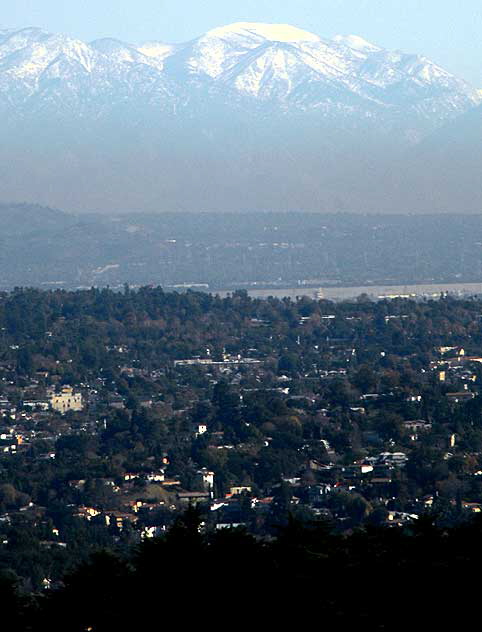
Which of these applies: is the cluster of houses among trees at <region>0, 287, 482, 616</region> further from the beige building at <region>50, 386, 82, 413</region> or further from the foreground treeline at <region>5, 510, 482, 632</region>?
the foreground treeline at <region>5, 510, 482, 632</region>

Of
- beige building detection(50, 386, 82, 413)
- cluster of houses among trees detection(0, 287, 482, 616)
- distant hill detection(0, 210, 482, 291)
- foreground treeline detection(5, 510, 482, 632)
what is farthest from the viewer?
distant hill detection(0, 210, 482, 291)

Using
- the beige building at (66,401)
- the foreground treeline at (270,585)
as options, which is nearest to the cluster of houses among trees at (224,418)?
the beige building at (66,401)

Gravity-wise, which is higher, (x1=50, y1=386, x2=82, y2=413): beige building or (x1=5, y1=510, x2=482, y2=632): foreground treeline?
(x1=5, y1=510, x2=482, y2=632): foreground treeline

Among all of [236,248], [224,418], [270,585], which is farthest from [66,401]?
[236,248]

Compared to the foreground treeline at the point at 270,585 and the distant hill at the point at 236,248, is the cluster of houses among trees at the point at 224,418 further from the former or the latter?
the distant hill at the point at 236,248

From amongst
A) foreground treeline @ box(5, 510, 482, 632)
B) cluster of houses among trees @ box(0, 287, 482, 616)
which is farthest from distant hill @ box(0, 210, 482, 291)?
foreground treeline @ box(5, 510, 482, 632)

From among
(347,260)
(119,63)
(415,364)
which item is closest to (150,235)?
(347,260)
